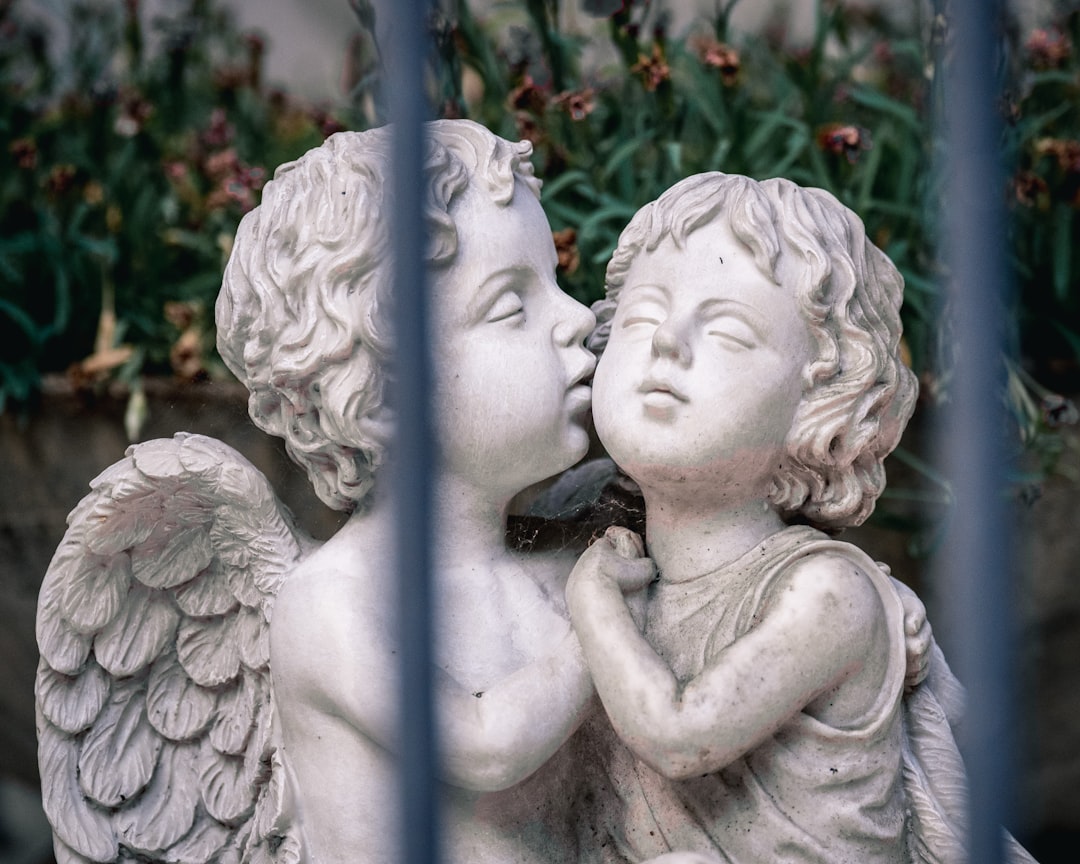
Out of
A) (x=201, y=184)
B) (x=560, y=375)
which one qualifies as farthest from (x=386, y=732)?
(x=201, y=184)

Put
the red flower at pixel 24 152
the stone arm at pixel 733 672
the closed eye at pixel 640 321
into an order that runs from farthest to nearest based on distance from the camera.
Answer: the red flower at pixel 24 152 → the closed eye at pixel 640 321 → the stone arm at pixel 733 672

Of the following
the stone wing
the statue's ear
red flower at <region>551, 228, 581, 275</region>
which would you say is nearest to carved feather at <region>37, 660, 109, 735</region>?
the stone wing

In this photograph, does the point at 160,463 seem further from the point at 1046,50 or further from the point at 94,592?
the point at 1046,50

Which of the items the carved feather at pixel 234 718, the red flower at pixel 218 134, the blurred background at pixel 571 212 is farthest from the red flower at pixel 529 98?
the carved feather at pixel 234 718

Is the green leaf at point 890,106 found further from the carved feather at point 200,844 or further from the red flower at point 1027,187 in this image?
the carved feather at point 200,844

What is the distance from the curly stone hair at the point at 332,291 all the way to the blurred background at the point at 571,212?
0.56 m

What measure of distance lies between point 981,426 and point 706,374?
1.42 feet

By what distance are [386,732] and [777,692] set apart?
332 mm

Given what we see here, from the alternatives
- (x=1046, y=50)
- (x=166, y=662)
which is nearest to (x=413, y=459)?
(x=166, y=662)

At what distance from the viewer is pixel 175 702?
5.69 ft

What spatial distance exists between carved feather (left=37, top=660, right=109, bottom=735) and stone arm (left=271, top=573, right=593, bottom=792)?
0.86ft

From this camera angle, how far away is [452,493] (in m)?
1.62

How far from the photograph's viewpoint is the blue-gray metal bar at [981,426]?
109 centimetres

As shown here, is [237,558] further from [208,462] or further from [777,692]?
[777,692]
